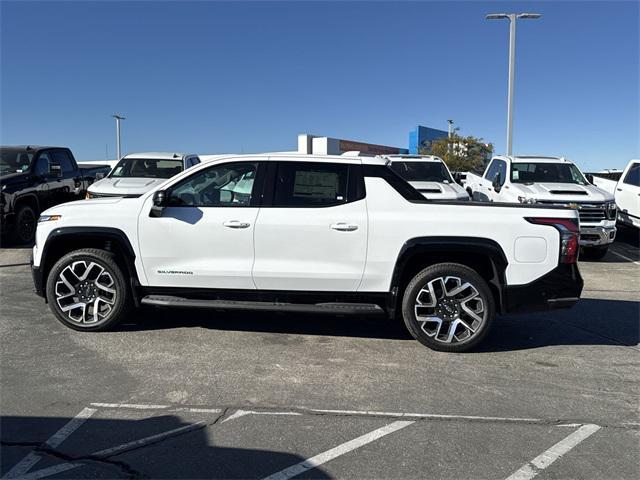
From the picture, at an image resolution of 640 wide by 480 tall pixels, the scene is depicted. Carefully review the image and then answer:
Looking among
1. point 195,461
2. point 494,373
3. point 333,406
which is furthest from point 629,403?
point 195,461

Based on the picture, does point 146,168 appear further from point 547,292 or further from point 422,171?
point 547,292

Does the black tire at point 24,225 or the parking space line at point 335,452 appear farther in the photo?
the black tire at point 24,225

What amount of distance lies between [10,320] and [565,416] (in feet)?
18.2

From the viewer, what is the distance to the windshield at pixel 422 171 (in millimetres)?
11562

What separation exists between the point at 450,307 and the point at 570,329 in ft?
6.14

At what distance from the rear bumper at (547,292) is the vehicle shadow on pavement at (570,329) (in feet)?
1.85

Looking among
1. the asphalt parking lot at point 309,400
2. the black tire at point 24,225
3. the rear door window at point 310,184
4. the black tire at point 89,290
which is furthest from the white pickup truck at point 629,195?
the black tire at point 24,225

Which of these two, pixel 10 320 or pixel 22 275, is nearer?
pixel 10 320

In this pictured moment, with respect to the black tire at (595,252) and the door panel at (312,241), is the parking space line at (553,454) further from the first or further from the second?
the black tire at (595,252)

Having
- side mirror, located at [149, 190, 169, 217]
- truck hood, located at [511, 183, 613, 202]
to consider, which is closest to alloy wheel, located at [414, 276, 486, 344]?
side mirror, located at [149, 190, 169, 217]

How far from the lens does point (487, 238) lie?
194 inches

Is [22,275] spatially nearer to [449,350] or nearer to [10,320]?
[10,320]

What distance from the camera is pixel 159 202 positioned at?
→ 5199 millimetres

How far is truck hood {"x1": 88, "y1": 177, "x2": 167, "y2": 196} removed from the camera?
32.1 feet
